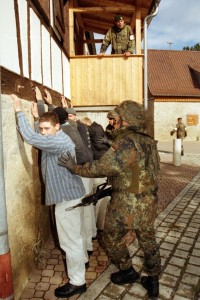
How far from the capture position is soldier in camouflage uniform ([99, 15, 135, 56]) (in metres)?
7.68

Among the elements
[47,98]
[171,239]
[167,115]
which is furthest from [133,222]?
[167,115]

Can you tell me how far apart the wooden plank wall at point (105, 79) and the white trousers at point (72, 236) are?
16.5ft

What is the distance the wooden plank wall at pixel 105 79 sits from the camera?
7.58m

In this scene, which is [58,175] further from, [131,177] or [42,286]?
[42,286]

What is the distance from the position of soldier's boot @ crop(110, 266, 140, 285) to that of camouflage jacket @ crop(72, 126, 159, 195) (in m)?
1.03

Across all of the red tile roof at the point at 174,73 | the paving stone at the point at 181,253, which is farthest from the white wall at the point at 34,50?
the red tile roof at the point at 174,73

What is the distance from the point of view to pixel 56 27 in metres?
5.75

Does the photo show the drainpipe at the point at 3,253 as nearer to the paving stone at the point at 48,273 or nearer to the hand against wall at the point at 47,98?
the paving stone at the point at 48,273

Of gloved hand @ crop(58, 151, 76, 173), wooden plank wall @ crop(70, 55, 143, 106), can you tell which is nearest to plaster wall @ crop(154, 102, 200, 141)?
wooden plank wall @ crop(70, 55, 143, 106)

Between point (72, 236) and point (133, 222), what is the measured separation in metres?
0.66

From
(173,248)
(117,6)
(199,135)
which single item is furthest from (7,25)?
(199,135)

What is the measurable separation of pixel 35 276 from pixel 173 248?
78.1 inches

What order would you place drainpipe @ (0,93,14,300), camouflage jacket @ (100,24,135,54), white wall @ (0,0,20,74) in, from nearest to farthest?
drainpipe @ (0,93,14,300) → white wall @ (0,0,20,74) → camouflage jacket @ (100,24,135,54)

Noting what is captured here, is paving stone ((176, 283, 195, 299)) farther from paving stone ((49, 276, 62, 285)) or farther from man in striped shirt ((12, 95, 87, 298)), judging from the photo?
paving stone ((49, 276, 62, 285))
